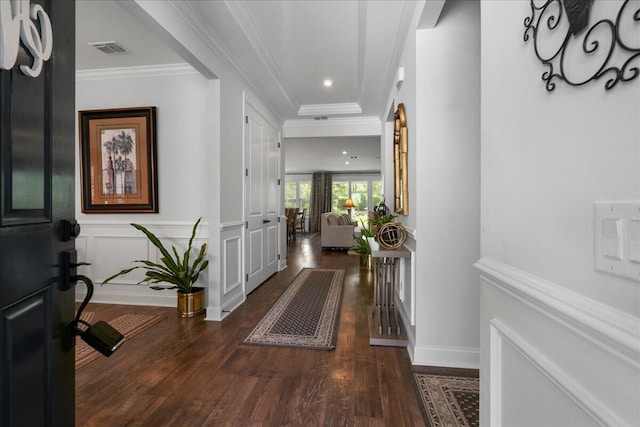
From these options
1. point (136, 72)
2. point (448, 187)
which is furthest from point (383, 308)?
point (136, 72)

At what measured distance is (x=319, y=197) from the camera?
12555 millimetres

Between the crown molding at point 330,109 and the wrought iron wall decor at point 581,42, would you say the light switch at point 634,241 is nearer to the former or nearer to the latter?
the wrought iron wall decor at point 581,42

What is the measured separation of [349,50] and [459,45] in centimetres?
123

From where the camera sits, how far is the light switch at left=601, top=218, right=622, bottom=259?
0.49m

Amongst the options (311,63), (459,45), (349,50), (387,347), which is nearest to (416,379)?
(387,347)

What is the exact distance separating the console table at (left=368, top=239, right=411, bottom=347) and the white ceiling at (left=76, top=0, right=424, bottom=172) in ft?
5.86

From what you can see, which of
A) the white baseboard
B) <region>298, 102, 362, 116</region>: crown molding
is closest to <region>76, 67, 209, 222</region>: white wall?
<region>298, 102, 362, 116</region>: crown molding

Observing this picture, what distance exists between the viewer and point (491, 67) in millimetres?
925

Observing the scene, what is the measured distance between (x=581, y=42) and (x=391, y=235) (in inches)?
75.0

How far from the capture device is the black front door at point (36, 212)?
2.31 ft

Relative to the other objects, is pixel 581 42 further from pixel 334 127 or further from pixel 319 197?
pixel 319 197

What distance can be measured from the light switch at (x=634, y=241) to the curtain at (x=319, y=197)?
12.0m

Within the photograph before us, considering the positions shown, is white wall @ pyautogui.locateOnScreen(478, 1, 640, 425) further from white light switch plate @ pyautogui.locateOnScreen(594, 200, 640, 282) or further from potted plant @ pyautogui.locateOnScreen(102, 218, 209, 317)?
potted plant @ pyautogui.locateOnScreen(102, 218, 209, 317)

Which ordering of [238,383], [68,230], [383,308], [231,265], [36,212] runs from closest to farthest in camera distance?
[36,212], [68,230], [238,383], [383,308], [231,265]
